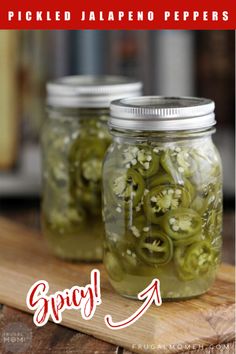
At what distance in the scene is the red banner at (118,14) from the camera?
1.15m

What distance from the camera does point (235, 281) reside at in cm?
123

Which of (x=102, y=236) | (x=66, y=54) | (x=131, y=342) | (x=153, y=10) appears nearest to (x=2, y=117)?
(x=66, y=54)

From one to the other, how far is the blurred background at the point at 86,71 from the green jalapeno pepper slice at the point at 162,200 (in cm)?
67

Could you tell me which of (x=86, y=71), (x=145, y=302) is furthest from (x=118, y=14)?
(x=86, y=71)

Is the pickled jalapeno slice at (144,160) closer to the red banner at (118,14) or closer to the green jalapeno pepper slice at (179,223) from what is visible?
the green jalapeno pepper slice at (179,223)

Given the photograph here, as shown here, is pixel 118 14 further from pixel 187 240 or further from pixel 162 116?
pixel 187 240

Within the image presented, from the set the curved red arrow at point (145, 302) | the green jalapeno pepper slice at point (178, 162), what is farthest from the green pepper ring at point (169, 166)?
the curved red arrow at point (145, 302)

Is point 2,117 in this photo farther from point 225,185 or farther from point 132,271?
point 132,271

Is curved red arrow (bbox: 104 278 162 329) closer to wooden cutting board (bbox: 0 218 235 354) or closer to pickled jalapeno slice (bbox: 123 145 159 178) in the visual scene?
wooden cutting board (bbox: 0 218 235 354)

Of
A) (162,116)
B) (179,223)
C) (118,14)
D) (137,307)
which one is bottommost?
(137,307)

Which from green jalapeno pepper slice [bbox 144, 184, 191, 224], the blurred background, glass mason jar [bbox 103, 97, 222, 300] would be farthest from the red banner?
the blurred background

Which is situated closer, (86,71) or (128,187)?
(128,187)

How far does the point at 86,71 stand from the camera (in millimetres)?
1825

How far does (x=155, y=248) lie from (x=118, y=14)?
1.07 feet
